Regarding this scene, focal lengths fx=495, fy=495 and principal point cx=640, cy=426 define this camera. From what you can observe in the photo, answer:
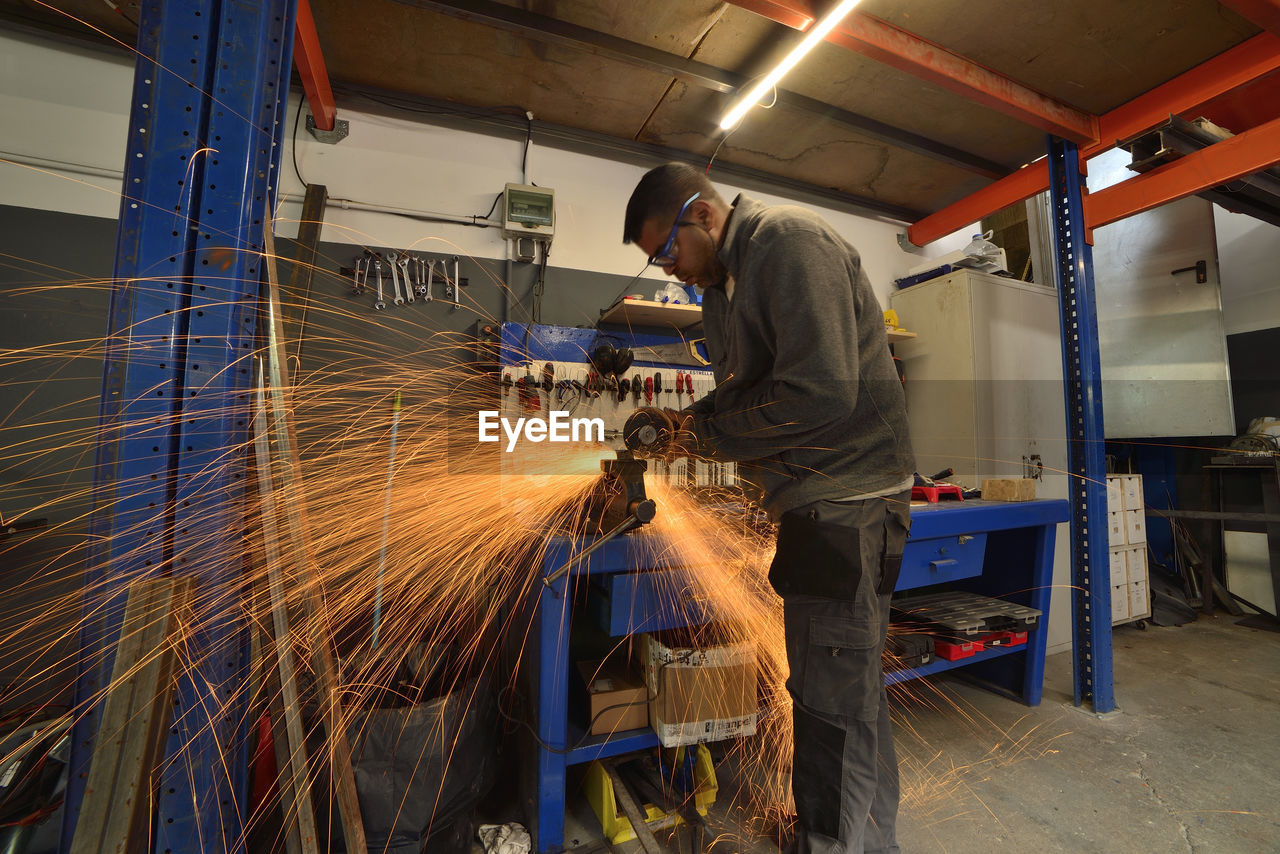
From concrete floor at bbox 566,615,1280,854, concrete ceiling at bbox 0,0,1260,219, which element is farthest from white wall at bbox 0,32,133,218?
concrete floor at bbox 566,615,1280,854

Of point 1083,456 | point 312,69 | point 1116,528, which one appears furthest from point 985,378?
point 312,69

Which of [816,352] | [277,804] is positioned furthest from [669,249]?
[277,804]

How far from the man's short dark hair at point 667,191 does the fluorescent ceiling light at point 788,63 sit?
1.15m

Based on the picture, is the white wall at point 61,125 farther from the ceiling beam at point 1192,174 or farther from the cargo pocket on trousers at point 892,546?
the ceiling beam at point 1192,174

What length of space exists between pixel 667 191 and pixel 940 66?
6.13 ft

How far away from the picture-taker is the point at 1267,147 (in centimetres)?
216

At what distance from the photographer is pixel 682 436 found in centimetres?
156

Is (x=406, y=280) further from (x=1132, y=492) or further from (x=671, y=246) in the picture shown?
(x=1132, y=492)

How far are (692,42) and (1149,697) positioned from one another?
400cm

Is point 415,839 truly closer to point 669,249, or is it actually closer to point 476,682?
point 476,682

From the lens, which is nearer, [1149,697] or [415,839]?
[415,839]

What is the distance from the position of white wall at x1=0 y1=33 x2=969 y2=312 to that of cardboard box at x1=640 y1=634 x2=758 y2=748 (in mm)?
2204

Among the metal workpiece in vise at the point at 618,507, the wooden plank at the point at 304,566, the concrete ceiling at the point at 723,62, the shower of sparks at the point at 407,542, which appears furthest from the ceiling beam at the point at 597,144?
the metal workpiece in vise at the point at 618,507

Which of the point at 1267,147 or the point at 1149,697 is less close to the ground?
the point at 1267,147
